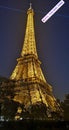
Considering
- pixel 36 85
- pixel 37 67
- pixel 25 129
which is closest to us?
pixel 25 129

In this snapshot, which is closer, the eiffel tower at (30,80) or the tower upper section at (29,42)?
the eiffel tower at (30,80)

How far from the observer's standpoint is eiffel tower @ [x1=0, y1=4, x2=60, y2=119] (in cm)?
7276

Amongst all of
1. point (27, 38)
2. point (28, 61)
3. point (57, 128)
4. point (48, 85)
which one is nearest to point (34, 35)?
point (27, 38)

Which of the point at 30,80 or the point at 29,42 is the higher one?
the point at 29,42

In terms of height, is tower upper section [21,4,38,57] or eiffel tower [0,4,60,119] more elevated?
tower upper section [21,4,38,57]

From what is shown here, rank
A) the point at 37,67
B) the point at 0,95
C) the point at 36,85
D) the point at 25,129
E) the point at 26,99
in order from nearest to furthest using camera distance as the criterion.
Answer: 1. the point at 25,129
2. the point at 0,95
3. the point at 26,99
4. the point at 36,85
5. the point at 37,67

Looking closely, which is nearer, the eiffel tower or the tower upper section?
the eiffel tower

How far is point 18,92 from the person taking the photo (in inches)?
2977

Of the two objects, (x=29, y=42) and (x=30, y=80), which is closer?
(x=30, y=80)

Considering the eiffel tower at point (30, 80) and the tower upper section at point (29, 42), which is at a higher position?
the tower upper section at point (29, 42)

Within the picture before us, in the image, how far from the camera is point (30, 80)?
7950cm

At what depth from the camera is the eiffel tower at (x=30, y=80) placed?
2865 inches

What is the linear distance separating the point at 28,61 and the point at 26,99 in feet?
51.8

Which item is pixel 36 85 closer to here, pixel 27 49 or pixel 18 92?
pixel 18 92
